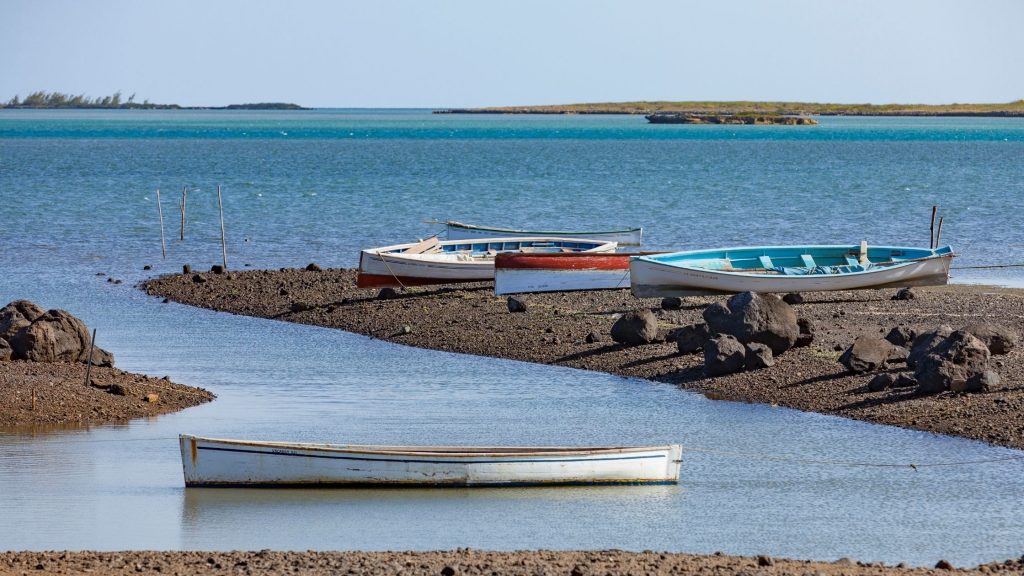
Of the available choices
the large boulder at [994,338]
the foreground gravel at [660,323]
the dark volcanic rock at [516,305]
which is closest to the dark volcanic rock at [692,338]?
the foreground gravel at [660,323]

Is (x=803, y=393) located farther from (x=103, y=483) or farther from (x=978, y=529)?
(x=103, y=483)

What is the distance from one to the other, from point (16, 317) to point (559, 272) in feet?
37.2

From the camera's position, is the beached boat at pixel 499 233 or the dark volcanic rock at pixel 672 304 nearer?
the dark volcanic rock at pixel 672 304

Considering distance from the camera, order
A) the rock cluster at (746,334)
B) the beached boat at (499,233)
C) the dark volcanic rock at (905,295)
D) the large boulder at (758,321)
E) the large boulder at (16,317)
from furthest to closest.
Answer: the beached boat at (499,233) → the dark volcanic rock at (905,295) → the large boulder at (758,321) → the rock cluster at (746,334) → the large boulder at (16,317)

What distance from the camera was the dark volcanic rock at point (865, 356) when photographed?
2016 centimetres

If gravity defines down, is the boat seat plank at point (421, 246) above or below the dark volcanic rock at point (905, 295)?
above

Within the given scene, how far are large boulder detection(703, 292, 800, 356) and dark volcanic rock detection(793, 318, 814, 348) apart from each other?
0.29 m

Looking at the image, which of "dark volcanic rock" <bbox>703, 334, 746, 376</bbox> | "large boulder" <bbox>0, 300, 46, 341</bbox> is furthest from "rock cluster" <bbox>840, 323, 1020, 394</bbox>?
"large boulder" <bbox>0, 300, 46, 341</bbox>

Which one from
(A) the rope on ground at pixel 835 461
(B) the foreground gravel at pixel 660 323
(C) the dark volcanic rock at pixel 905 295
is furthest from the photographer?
(C) the dark volcanic rock at pixel 905 295

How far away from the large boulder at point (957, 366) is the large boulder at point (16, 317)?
12.7 meters

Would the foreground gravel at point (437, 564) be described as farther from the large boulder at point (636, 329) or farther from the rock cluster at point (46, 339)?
the large boulder at point (636, 329)

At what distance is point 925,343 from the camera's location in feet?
63.1

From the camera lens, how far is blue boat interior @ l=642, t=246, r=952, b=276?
28609mm

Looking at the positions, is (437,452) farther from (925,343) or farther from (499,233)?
(499,233)
